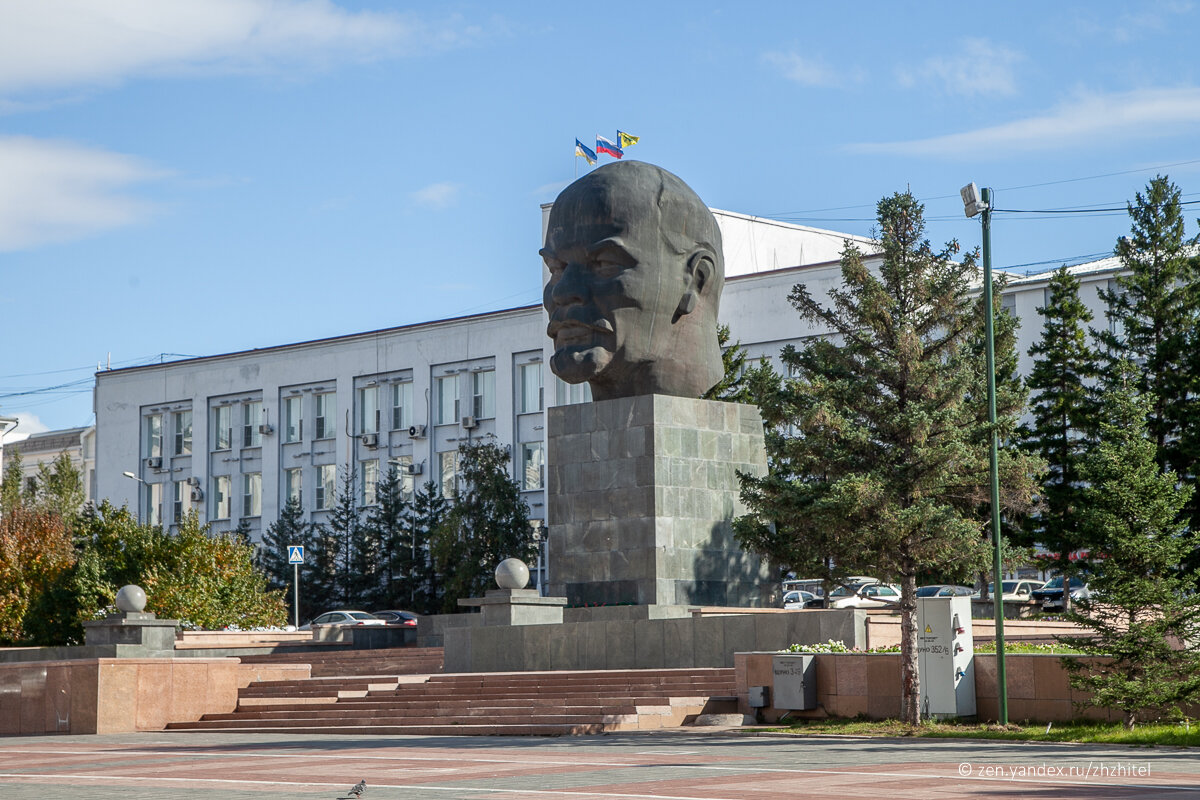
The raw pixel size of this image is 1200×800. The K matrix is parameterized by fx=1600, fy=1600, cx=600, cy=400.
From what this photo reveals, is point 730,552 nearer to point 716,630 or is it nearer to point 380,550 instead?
point 716,630

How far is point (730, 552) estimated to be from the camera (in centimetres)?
2862

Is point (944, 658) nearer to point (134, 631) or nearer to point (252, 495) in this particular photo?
point (134, 631)

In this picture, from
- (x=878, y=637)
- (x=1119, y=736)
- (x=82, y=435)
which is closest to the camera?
(x=1119, y=736)

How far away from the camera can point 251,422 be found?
2795 inches

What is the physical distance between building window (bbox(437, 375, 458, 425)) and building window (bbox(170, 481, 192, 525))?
44.4 feet

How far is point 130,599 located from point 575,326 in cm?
940

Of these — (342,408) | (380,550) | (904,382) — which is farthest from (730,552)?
(342,408)

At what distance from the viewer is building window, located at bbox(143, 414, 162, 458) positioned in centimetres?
7419

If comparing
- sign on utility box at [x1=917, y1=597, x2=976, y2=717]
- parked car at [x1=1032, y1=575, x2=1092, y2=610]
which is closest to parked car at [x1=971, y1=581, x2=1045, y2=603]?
parked car at [x1=1032, y1=575, x2=1092, y2=610]

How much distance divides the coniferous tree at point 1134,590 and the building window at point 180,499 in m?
58.6

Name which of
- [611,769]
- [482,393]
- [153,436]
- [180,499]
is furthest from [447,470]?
[611,769]

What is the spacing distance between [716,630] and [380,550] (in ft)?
117

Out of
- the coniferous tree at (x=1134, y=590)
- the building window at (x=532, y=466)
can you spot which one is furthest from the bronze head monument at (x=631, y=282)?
the building window at (x=532, y=466)

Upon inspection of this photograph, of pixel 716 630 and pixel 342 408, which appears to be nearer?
pixel 716 630
